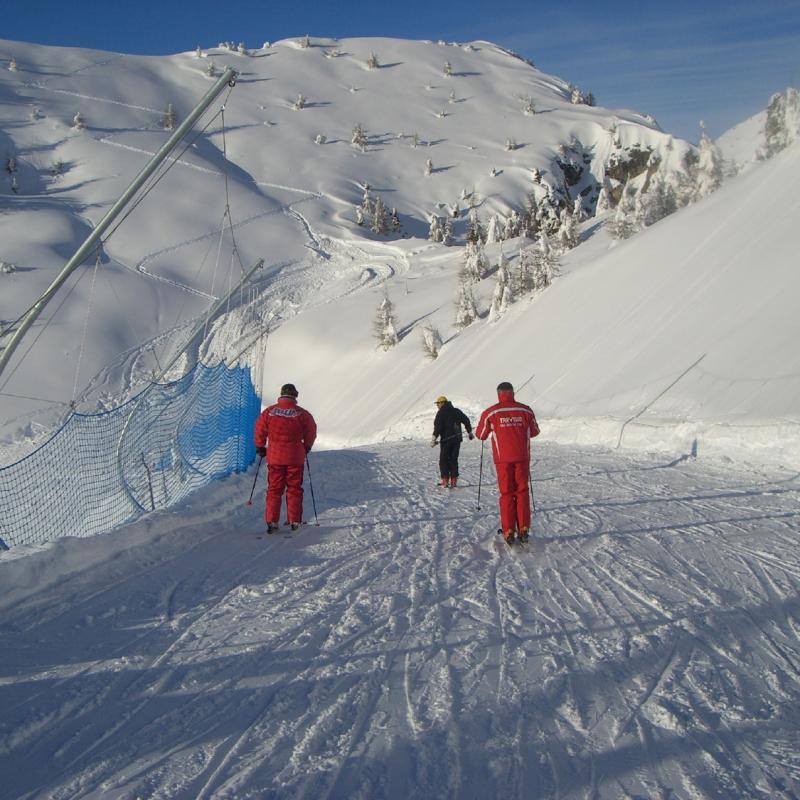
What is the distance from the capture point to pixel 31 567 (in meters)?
5.96

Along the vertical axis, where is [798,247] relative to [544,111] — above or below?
below

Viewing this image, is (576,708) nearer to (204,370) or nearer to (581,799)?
(581,799)

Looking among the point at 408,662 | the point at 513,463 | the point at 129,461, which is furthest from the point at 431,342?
the point at 408,662

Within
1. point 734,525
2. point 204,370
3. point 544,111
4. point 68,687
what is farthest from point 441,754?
point 544,111

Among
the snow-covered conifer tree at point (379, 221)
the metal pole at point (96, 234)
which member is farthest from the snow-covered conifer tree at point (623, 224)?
the metal pole at point (96, 234)

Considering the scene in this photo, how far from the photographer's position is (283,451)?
785 cm

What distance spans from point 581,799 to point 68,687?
2974 mm

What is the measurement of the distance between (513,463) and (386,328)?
1335 inches

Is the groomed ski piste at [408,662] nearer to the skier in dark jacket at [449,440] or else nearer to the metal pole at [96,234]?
the metal pole at [96,234]

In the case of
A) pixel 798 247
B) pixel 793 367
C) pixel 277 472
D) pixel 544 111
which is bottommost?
pixel 277 472

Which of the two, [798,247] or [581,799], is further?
[798,247]

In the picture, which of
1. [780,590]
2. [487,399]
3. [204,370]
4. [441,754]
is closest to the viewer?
[441,754]

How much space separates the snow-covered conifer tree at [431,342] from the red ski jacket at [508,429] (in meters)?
28.5

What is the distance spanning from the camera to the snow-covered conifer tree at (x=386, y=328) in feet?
→ 133
